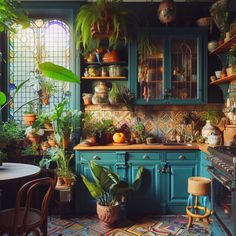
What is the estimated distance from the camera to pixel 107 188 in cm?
326

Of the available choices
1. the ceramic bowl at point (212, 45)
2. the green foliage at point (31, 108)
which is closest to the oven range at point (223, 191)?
the ceramic bowl at point (212, 45)

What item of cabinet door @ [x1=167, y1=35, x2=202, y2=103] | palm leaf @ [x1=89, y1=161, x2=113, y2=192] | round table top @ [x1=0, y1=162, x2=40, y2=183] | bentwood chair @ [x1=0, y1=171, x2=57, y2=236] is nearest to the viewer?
bentwood chair @ [x1=0, y1=171, x2=57, y2=236]

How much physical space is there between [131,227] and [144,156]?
0.85 meters

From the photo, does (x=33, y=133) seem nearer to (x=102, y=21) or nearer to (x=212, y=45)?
(x=102, y=21)

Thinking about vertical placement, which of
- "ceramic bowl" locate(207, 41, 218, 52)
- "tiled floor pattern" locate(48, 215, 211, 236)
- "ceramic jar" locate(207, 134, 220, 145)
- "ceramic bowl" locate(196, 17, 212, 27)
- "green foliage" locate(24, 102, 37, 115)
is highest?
"ceramic bowl" locate(196, 17, 212, 27)

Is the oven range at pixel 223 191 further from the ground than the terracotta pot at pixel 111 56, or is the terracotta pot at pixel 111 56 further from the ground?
the terracotta pot at pixel 111 56

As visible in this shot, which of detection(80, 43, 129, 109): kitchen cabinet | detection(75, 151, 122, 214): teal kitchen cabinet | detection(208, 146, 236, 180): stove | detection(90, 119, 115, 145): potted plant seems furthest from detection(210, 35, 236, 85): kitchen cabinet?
detection(75, 151, 122, 214): teal kitchen cabinet

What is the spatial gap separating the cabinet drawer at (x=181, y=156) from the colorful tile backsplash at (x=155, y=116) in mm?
594

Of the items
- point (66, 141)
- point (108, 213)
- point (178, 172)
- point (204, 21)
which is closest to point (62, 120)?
point (66, 141)

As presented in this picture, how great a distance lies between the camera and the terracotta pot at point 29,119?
386 cm

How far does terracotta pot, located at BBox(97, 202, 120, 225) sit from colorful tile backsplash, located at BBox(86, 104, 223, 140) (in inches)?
50.9

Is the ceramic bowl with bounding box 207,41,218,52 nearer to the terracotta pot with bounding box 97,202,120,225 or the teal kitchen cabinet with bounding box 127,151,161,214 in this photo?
the teal kitchen cabinet with bounding box 127,151,161,214

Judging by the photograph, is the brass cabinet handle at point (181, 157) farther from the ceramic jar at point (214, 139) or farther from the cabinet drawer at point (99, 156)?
the cabinet drawer at point (99, 156)

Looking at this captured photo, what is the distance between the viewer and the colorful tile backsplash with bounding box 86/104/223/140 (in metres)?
4.00
